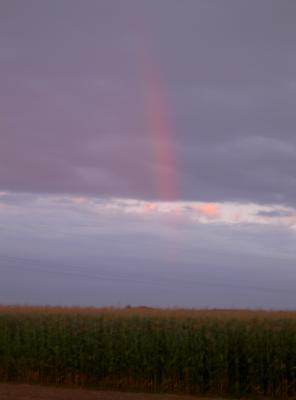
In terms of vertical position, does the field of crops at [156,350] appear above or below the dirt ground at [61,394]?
above

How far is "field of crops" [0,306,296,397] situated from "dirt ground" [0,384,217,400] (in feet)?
6.60

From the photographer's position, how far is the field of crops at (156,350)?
23.0 m

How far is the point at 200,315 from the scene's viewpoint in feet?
82.4

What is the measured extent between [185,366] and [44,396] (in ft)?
19.8

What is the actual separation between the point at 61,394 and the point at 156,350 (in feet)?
15.4

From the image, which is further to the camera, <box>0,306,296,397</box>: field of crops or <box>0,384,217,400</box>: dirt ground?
<box>0,306,296,397</box>: field of crops

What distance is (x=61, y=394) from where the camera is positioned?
2067 centimetres

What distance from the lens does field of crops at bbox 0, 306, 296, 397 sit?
2297cm

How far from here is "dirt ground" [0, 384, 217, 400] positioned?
19.5m

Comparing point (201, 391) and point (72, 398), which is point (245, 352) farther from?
point (72, 398)

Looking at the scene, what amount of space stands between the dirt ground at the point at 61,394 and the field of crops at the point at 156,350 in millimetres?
2011

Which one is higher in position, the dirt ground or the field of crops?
the field of crops

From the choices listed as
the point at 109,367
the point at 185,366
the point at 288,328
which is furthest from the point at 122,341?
the point at 288,328

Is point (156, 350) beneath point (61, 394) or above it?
above
